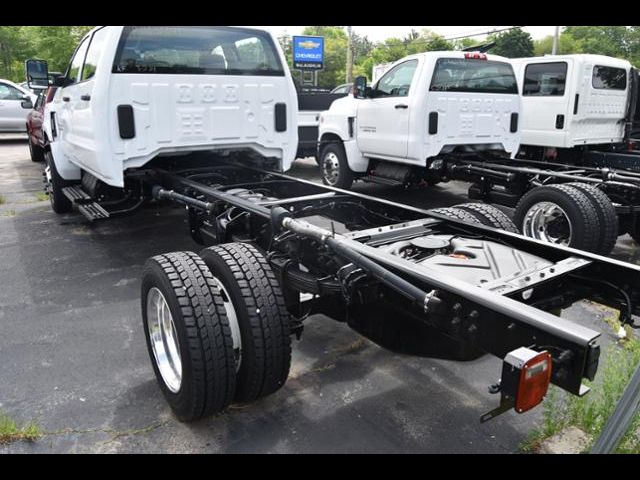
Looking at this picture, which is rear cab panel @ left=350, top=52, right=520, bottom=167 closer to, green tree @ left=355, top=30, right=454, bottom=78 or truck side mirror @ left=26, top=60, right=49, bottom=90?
truck side mirror @ left=26, top=60, right=49, bottom=90

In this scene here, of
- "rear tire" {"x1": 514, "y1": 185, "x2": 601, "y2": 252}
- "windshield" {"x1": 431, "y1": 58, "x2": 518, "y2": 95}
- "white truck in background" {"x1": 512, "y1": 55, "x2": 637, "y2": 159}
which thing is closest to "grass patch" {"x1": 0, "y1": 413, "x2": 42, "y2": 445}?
"rear tire" {"x1": 514, "y1": 185, "x2": 601, "y2": 252}

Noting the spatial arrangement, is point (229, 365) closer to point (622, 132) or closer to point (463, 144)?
point (463, 144)

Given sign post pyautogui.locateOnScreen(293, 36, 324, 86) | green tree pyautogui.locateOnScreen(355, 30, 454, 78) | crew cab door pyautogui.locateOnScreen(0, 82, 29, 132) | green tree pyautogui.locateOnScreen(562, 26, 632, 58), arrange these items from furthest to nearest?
green tree pyautogui.locateOnScreen(355, 30, 454, 78)
green tree pyautogui.locateOnScreen(562, 26, 632, 58)
sign post pyautogui.locateOnScreen(293, 36, 324, 86)
crew cab door pyautogui.locateOnScreen(0, 82, 29, 132)

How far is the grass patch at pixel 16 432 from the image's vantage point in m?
2.77

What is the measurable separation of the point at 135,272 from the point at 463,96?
4.97 meters

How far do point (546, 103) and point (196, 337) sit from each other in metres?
7.78

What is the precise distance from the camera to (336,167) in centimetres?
935

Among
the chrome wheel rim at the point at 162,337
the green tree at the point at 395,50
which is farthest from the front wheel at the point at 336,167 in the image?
the green tree at the point at 395,50

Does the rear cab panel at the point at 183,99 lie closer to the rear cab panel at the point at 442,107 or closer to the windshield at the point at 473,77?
the rear cab panel at the point at 442,107

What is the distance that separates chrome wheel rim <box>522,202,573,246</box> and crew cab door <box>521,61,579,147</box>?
3343mm

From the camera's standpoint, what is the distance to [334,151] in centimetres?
936

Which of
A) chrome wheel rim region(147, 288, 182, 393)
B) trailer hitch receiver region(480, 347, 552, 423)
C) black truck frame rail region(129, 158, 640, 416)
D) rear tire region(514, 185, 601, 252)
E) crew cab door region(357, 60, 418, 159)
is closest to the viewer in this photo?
trailer hitch receiver region(480, 347, 552, 423)

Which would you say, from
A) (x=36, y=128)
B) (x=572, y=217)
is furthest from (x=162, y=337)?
(x=36, y=128)

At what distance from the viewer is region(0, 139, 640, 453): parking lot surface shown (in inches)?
109
